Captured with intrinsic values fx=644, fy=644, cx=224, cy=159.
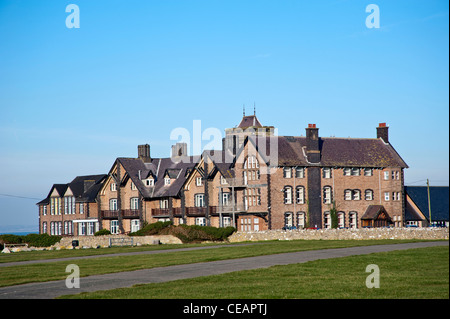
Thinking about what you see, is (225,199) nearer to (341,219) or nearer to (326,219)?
(326,219)

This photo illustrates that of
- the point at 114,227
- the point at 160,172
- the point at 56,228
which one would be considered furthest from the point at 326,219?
the point at 56,228

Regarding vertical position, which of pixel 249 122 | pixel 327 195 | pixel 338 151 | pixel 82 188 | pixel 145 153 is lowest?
pixel 327 195

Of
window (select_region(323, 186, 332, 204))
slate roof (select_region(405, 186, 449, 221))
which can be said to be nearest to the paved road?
window (select_region(323, 186, 332, 204))

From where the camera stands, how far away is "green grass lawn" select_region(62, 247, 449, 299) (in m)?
20.0

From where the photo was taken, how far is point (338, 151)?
2931 inches

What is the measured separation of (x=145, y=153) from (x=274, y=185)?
76.8 ft

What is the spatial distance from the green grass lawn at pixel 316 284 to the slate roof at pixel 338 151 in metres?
41.9

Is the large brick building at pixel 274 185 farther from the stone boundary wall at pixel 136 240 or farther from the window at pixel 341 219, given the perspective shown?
the stone boundary wall at pixel 136 240

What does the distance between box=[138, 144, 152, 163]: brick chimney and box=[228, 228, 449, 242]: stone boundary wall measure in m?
29.4

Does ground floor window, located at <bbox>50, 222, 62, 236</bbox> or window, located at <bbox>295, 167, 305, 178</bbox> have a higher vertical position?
window, located at <bbox>295, 167, 305, 178</bbox>

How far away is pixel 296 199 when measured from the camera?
70.8 meters

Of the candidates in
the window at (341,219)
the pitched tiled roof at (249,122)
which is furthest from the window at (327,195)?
the pitched tiled roof at (249,122)

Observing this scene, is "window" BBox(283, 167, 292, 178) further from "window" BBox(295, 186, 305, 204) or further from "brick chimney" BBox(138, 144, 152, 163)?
"brick chimney" BBox(138, 144, 152, 163)

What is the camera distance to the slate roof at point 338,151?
71.1m
